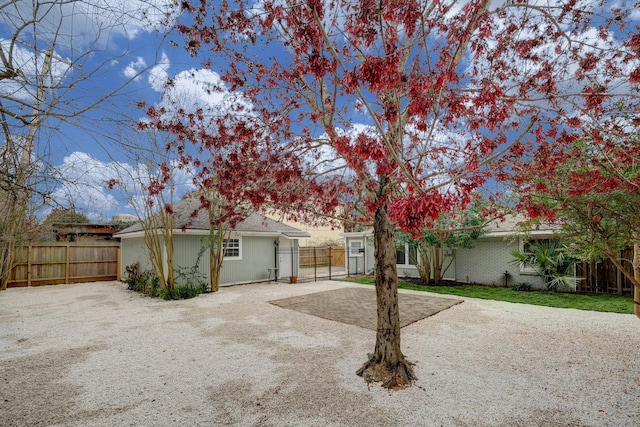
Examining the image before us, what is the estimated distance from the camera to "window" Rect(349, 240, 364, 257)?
18.6 metres

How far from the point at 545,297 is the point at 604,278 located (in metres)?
2.54

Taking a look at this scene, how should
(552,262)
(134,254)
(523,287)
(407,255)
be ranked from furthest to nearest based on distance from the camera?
(407,255)
(134,254)
(523,287)
(552,262)

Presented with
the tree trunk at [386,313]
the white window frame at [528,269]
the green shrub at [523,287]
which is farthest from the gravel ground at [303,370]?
the white window frame at [528,269]

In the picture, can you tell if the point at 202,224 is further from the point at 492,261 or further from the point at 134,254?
the point at 492,261

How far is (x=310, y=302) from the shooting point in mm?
9859

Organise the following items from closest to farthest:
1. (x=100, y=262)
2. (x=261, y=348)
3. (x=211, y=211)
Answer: (x=261, y=348) → (x=211, y=211) → (x=100, y=262)

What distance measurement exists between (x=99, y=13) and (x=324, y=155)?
13.9ft

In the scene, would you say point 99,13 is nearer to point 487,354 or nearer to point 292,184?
point 292,184

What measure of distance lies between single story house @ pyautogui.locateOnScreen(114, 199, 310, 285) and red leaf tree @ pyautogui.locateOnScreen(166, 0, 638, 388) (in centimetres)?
741

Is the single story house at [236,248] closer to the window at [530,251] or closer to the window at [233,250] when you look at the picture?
the window at [233,250]

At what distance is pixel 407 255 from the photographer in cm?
1570

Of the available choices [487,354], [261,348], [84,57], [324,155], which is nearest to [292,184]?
[324,155]

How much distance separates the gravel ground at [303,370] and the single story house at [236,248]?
4428 millimetres

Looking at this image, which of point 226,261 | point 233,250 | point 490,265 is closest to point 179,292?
point 226,261
